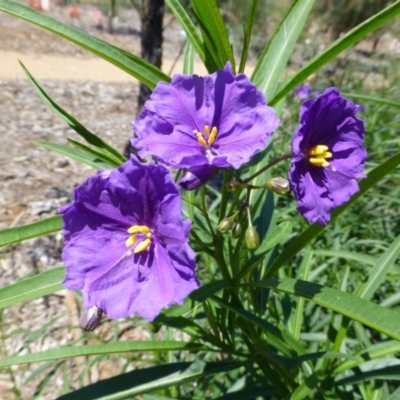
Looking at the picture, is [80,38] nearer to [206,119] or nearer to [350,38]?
[206,119]

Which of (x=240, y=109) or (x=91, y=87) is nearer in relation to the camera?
(x=240, y=109)

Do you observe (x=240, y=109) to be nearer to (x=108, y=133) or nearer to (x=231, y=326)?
Result: (x=231, y=326)

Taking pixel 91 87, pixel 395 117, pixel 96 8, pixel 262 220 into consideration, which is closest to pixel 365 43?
pixel 96 8

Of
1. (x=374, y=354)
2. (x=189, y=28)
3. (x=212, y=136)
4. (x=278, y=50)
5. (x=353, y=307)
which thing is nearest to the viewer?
(x=353, y=307)

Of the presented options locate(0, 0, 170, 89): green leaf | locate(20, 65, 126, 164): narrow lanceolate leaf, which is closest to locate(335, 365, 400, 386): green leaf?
locate(20, 65, 126, 164): narrow lanceolate leaf

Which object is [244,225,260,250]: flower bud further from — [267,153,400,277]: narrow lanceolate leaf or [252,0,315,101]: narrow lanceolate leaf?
[252,0,315,101]: narrow lanceolate leaf

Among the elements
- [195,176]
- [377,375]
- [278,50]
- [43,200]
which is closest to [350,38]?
[278,50]
